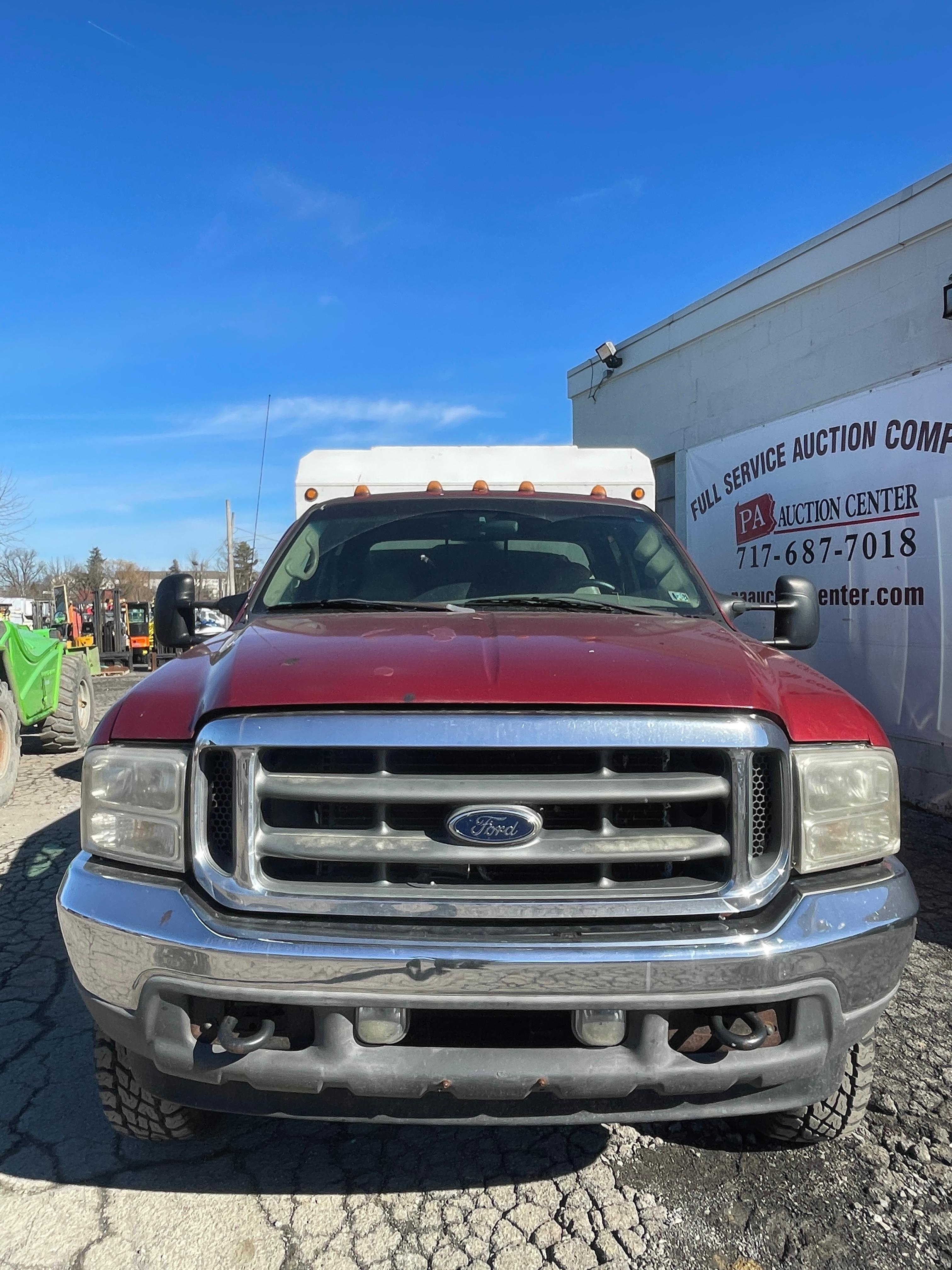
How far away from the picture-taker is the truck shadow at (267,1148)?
2307mm

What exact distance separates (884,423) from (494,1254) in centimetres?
587

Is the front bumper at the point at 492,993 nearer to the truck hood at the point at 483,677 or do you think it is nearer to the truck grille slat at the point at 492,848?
the truck grille slat at the point at 492,848

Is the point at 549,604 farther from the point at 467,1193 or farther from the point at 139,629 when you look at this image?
the point at 139,629

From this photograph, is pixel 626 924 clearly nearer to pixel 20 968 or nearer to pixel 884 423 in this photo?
pixel 20 968

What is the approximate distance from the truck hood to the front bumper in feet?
1.31

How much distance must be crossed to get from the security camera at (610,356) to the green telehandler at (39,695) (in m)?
7.02

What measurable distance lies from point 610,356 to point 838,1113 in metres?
9.37

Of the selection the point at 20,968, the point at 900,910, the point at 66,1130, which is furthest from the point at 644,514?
the point at 20,968

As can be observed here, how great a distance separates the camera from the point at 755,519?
7.70 metres

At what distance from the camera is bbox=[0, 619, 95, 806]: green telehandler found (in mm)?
6609

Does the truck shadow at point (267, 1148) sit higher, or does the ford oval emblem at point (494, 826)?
the ford oval emblem at point (494, 826)

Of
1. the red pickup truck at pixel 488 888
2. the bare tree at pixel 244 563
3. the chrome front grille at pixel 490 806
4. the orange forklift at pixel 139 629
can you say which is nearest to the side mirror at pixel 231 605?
the red pickup truck at pixel 488 888

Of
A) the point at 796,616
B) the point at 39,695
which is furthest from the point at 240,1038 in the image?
the point at 39,695

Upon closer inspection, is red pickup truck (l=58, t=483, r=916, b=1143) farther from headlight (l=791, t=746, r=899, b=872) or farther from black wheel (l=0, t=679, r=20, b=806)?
black wheel (l=0, t=679, r=20, b=806)
